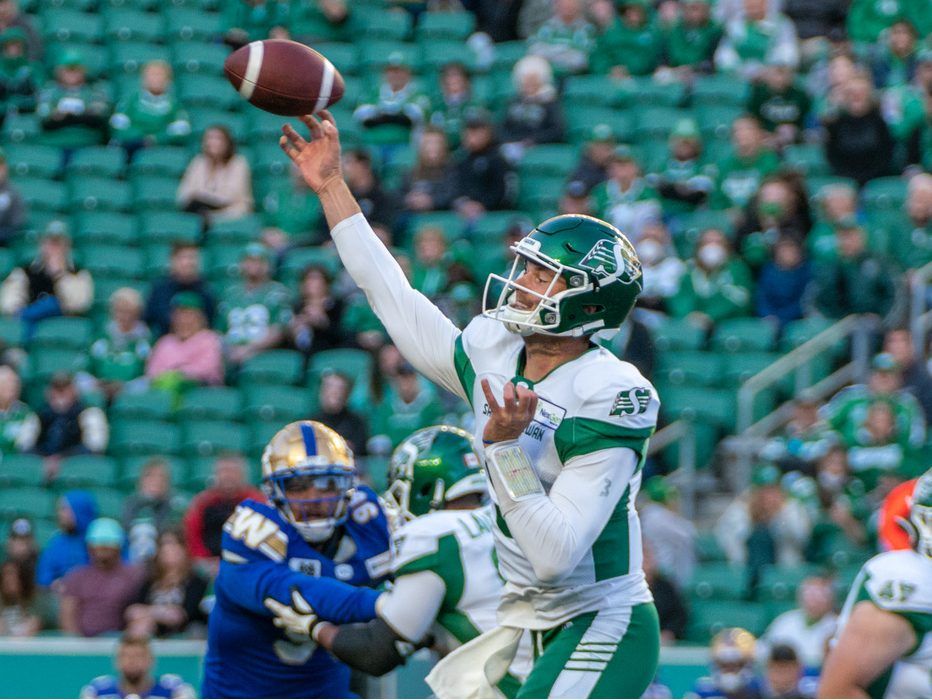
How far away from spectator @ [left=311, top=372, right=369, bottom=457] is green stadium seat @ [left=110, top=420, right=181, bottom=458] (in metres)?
1.10

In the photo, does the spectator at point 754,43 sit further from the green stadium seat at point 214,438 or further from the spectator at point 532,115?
the green stadium seat at point 214,438

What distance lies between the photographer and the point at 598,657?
15.0 ft

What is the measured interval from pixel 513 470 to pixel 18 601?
6245 mm

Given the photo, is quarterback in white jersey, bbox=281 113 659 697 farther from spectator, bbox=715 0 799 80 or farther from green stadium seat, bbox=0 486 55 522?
spectator, bbox=715 0 799 80

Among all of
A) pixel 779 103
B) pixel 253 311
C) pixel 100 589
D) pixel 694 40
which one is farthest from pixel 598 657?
pixel 694 40

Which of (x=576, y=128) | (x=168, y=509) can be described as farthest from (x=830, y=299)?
(x=168, y=509)

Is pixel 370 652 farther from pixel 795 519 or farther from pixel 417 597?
pixel 795 519

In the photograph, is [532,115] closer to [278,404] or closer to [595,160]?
[595,160]

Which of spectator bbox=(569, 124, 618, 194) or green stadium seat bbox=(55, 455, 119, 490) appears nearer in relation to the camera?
green stadium seat bbox=(55, 455, 119, 490)

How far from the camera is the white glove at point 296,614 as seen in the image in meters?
5.23

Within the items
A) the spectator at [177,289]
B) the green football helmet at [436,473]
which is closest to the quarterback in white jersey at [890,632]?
the green football helmet at [436,473]

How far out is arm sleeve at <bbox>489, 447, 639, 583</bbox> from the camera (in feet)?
14.2

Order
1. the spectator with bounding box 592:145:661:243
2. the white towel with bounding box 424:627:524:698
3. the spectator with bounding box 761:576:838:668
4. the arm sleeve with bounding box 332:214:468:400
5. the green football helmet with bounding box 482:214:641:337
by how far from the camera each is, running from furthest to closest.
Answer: the spectator with bounding box 592:145:661:243 → the spectator with bounding box 761:576:838:668 → the arm sleeve with bounding box 332:214:468:400 → the white towel with bounding box 424:627:524:698 → the green football helmet with bounding box 482:214:641:337

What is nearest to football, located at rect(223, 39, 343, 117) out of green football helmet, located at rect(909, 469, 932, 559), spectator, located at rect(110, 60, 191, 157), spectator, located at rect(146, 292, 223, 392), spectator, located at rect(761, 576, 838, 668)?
green football helmet, located at rect(909, 469, 932, 559)
